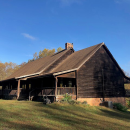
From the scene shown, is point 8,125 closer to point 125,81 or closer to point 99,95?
point 99,95

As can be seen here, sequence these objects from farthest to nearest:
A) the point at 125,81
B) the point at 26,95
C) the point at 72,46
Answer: the point at 72,46
the point at 125,81
the point at 26,95

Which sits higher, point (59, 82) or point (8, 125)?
point (59, 82)

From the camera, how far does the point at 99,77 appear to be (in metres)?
19.5

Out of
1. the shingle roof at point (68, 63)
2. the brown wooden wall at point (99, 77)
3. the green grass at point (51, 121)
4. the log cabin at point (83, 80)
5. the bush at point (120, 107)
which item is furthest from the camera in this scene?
the shingle roof at point (68, 63)

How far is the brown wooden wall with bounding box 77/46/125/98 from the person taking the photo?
59.4ft

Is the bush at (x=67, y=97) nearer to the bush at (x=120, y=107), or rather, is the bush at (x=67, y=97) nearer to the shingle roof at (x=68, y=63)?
the shingle roof at (x=68, y=63)

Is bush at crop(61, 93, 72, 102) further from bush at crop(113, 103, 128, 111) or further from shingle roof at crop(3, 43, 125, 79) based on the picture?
bush at crop(113, 103, 128, 111)

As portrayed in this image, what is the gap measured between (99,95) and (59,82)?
5.38m

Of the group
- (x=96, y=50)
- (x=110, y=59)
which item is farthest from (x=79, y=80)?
(x=110, y=59)

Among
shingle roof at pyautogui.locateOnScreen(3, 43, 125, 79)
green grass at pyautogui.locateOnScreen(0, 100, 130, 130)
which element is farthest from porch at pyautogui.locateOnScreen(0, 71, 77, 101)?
green grass at pyautogui.locateOnScreen(0, 100, 130, 130)

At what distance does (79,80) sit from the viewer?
1791 cm

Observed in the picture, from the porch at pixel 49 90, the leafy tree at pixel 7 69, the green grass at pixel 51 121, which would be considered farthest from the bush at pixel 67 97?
the leafy tree at pixel 7 69

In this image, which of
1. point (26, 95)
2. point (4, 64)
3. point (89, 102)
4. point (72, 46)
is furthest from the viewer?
point (4, 64)

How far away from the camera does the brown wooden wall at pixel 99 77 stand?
18.1 meters
